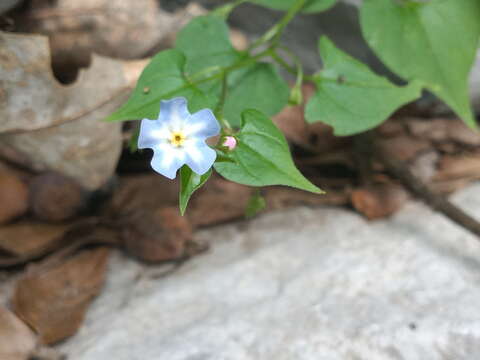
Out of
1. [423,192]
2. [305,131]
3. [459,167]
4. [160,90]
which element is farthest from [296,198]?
[160,90]

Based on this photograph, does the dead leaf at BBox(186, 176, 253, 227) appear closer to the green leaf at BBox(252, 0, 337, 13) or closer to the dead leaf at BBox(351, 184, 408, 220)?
the dead leaf at BBox(351, 184, 408, 220)

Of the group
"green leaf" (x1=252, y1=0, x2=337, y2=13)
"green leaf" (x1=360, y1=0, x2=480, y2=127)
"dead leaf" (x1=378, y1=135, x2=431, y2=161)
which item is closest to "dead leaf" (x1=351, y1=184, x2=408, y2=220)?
"dead leaf" (x1=378, y1=135, x2=431, y2=161)

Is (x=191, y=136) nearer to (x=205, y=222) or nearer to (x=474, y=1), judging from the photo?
(x=205, y=222)

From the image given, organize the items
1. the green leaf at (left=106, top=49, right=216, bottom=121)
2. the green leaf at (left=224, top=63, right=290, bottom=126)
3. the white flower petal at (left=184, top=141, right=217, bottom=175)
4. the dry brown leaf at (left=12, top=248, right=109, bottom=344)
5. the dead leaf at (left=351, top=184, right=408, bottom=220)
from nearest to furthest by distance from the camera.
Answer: the white flower petal at (left=184, top=141, right=217, bottom=175)
the green leaf at (left=106, top=49, right=216, bottom=121)
the dry brown leaf at (left=12, top=248, right=109, bottom=344)
the green leaf at (left=224, top=63, right=290, bottom=126)
the dead leaf at (left=351, top=184, right=408, bottom=220)

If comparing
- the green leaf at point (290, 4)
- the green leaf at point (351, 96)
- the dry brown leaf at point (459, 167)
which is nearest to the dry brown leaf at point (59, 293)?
the green leaf at point (351, 96)

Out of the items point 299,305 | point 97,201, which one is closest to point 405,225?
point 299,305
